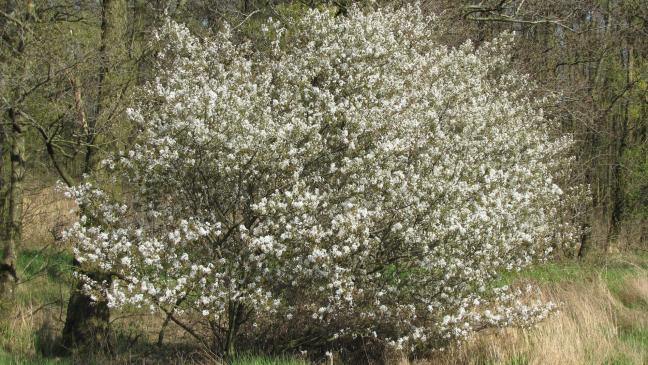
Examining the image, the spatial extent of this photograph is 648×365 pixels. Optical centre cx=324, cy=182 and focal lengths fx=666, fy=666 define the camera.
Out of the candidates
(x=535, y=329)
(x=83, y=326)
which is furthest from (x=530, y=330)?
(x=83, y=326)

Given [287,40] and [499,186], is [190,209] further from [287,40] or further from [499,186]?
[499,186]

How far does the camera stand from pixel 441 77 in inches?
329

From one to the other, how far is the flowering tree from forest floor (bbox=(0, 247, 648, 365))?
309 mm

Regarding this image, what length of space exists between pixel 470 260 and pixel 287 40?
3328 millimetres

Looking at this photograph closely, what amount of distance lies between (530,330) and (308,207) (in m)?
2.74

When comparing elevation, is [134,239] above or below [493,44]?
below

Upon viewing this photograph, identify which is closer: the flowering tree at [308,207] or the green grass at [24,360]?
the flowering tree at [308,207]

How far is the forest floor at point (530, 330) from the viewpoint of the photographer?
618cm

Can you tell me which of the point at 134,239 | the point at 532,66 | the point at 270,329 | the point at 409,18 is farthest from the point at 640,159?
the point at 134,239

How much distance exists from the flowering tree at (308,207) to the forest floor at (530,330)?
0.31m

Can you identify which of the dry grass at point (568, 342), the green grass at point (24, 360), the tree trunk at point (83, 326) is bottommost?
the dry grass at point (568, 342)

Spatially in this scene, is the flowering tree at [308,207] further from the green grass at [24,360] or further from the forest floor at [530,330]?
the green grass at [24,360]

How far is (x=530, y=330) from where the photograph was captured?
6.68 metres

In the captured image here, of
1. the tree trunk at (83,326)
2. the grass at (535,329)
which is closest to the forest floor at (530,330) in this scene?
the grass at (535,329)
